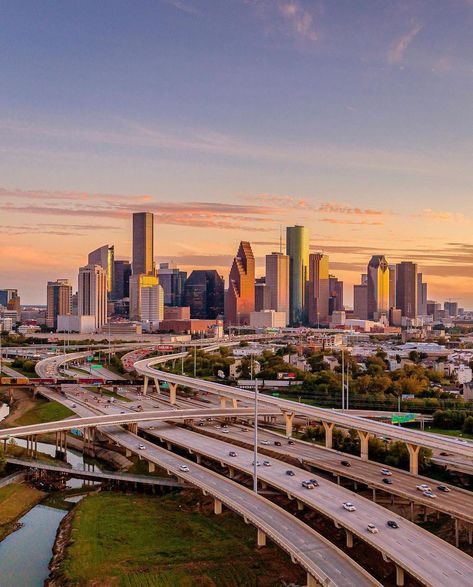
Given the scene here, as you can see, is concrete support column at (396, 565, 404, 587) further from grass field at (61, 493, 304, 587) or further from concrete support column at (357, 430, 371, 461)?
concrete support column at (357, 430, 371, 461)

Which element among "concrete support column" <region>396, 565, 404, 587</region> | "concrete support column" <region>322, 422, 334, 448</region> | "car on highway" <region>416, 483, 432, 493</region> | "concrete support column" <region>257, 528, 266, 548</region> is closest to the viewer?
"concrete support column" <region>396, 565, 404, 587</region>

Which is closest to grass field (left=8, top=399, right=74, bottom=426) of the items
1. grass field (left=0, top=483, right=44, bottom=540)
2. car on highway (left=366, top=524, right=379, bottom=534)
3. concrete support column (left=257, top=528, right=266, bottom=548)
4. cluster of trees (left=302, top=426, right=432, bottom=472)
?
grass field (left=0, top=483, right=44, bottom=540)

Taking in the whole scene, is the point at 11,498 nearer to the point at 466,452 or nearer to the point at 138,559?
the point at 138,559

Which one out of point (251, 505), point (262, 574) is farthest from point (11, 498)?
point (262, 574)

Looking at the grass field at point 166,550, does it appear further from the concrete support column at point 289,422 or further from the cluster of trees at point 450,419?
the cluster of trees at point 450,419

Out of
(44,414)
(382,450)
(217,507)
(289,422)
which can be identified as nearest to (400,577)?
(217,507)
